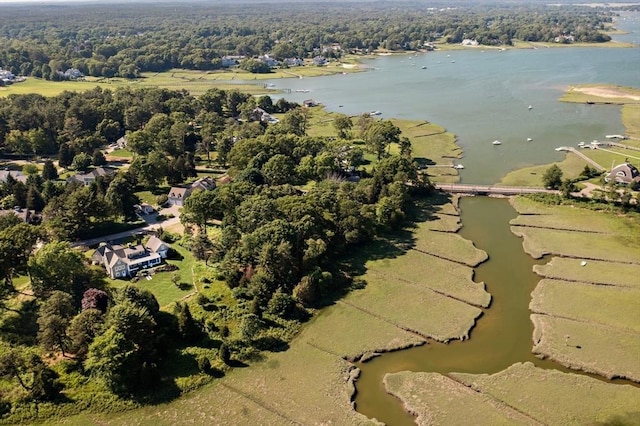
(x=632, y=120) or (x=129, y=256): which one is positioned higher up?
(x=632, y=120)

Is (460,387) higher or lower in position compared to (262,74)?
lower

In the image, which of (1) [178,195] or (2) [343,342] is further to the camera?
(1) [178,195]

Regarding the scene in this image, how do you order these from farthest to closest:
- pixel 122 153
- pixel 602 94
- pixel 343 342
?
1. pixel 602 94
2. pixel 122 153
3. pixel 343 342

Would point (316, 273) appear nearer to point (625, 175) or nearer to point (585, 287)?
point (585, 287)

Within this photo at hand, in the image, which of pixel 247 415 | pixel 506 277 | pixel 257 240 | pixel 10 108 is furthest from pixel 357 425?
pixel 10 108

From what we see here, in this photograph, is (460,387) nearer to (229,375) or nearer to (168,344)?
(229,375)

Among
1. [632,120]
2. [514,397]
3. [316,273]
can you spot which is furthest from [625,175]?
[316,273]

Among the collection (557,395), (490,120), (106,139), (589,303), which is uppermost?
(490,120)
